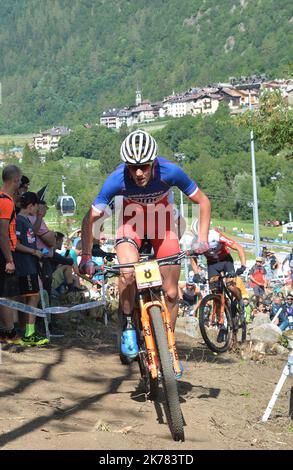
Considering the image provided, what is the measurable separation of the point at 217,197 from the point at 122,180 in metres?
144

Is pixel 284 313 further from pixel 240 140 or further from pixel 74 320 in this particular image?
pixel 240 140

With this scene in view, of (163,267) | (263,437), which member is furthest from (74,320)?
(263,437)

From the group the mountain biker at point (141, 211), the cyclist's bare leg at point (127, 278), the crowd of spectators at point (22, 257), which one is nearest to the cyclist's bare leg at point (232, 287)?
the crowd of spectators at point (22, 257)

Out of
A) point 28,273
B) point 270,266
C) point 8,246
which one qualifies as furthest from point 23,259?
point 270,266

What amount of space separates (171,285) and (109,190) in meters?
0.86

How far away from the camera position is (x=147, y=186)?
245 inches

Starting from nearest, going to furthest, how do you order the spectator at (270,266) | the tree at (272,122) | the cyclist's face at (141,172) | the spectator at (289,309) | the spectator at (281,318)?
the cyclist's face at (141,172), the spectator at (281,318), the spectator at (289,309), the tree at (272,122), the spectator at (270,266)

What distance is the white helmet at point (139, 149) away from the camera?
589 centimetres

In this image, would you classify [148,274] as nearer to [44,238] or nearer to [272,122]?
[44,238]

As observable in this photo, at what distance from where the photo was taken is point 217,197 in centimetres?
14938

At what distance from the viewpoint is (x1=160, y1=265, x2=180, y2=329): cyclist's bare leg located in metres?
6.26

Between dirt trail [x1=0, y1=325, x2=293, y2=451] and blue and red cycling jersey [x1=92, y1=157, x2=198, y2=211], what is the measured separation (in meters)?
1.50

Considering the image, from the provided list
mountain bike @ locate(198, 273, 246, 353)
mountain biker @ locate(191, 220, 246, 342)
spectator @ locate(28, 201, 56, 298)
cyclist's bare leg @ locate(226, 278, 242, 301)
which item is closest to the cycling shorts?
mountain bike @ locate(198, 273, 246, 353)

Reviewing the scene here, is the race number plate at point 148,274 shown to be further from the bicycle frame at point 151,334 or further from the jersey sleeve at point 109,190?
the jersey sleeve at point 109,190
